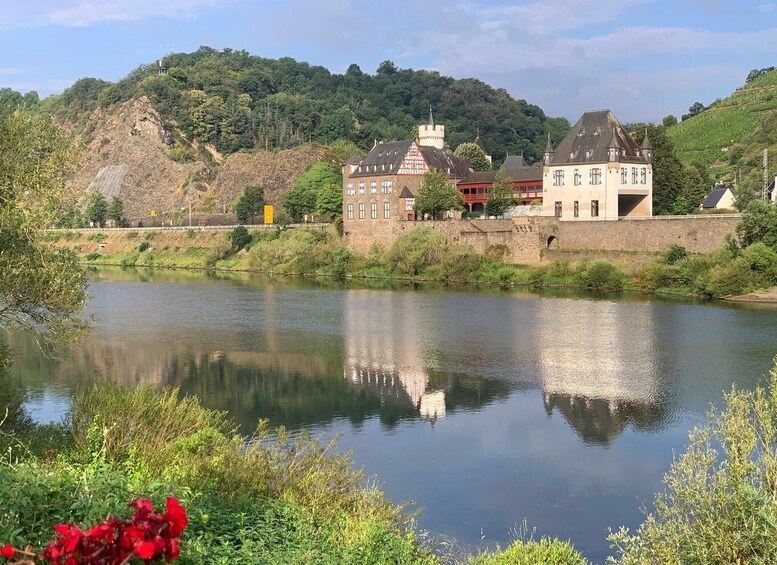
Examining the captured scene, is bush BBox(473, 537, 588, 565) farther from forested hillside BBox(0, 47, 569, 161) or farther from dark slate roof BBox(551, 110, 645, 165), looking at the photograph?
forested hillside BBox(0, 47, 569, 161)

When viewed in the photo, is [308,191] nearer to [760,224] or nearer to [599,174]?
[599,174]

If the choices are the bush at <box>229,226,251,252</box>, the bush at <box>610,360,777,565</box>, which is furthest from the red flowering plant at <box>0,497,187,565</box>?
the bush at <box>229,226,251,252</box>

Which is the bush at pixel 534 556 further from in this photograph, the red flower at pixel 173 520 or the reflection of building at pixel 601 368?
the reflection of building at pixel 601 368

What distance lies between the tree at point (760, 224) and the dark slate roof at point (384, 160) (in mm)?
30511

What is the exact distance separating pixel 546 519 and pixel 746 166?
78318mm

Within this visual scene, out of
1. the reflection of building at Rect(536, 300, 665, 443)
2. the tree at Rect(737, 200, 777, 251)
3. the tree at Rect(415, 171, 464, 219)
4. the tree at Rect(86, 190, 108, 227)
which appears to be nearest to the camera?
the reflection of building at Rect(536, 300, 665, 443)

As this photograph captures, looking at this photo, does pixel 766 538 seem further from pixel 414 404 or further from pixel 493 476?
pixel 414 404

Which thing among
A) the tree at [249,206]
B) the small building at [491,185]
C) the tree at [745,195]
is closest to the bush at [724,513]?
the tree at [745,195]

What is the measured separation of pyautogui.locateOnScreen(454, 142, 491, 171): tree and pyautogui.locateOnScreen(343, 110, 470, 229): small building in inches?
759

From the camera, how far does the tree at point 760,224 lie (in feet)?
166

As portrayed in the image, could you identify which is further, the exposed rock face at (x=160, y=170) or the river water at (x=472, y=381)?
the exposed rock face at (x=160, y=170)

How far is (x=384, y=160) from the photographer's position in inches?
3009

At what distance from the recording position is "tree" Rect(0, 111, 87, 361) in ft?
61.5

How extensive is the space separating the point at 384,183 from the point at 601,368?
150 feet
